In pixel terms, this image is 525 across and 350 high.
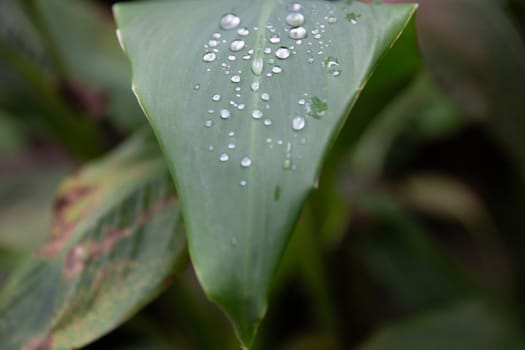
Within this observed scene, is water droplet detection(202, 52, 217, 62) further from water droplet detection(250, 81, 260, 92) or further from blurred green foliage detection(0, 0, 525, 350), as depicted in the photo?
blurred green foliage detection(0, 0, 525, 350)

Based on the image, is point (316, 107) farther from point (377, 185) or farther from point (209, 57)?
point (377, 185)

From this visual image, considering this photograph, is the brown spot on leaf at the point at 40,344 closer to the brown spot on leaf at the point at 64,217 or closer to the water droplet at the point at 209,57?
the brown spot on leaf at the point at 64,217

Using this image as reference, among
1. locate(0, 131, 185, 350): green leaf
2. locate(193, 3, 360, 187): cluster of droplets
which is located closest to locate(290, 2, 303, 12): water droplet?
locate(193, 3, 360, 187): cluster of droplets

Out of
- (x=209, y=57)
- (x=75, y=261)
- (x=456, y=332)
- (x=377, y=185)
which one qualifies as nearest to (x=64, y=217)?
(x=75, y=261)

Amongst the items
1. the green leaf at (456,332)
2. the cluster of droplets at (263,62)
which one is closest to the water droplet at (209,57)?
the cluster of droplets at (263,62)

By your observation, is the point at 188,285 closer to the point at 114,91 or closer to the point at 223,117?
the point at 114,91

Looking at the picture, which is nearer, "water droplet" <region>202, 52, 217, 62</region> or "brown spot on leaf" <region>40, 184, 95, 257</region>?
"water droplet" <region>202, 52, 217, 62</region>

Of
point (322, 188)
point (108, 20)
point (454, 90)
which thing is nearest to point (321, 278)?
point (322, 188)
